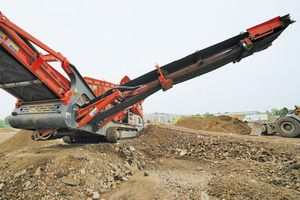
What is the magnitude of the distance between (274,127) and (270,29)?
9.02 m

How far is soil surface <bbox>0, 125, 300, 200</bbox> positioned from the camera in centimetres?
278

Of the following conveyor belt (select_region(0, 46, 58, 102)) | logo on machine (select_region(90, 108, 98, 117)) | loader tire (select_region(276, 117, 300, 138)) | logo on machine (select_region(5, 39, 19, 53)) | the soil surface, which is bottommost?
the soil surface

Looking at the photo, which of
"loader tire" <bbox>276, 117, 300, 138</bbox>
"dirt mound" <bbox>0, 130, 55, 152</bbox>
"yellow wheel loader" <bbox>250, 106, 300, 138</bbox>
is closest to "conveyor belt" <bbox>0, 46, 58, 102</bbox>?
"dirt mound" <bbox>0, 130, 55, 152</bbox>

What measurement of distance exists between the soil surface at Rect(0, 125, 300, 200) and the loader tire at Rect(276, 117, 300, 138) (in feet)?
17.5

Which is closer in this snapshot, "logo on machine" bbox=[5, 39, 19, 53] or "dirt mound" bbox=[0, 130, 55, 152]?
"logo on machine" bbox=[5, 39, 19, 53]

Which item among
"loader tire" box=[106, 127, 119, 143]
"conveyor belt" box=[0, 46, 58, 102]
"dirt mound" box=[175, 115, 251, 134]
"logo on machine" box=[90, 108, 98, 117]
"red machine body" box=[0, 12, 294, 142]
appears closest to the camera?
"conveyor belt" box=[0, 46, 58, 102]

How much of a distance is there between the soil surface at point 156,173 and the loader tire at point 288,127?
534cm

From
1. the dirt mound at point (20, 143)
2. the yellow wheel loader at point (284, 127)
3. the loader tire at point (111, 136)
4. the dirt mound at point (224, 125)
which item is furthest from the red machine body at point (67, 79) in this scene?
the dirt mound at point (224, 125)

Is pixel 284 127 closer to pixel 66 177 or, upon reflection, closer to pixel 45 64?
pixel 66 177

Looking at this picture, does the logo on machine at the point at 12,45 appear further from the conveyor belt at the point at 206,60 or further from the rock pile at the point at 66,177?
the rock pile at the point at 66,177

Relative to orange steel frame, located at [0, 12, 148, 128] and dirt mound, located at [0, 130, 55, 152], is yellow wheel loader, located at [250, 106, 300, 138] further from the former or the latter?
dirt mound, located at [0, 130, 55, 152]

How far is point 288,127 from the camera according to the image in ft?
29.5

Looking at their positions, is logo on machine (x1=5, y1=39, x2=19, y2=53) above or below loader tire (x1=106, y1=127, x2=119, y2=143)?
above

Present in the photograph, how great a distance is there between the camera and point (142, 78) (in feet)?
13.6
